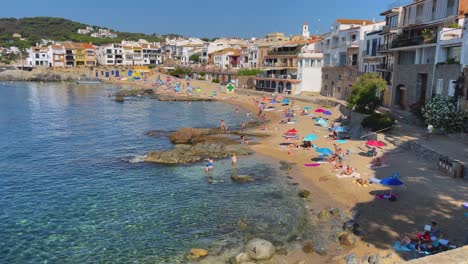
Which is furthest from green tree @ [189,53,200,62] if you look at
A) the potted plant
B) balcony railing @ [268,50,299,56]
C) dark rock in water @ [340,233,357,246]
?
dark rock in water @ [340,233,357,246]

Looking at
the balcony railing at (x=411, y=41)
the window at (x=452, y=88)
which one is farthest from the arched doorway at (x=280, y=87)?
the window at (x=452, y=88)

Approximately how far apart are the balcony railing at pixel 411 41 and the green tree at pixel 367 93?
13.5ft

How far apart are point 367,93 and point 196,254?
32087mm

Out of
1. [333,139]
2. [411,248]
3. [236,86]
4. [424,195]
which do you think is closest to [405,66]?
[333,139]

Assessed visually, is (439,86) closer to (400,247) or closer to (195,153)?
(195,153)

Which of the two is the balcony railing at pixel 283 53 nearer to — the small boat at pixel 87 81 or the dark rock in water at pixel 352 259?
the dark rock in water at pixel 352 259

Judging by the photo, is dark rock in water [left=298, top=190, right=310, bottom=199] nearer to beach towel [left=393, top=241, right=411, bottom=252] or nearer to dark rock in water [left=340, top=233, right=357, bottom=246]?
dark rock in water [left=340, top=233, right=357, bottom=246]

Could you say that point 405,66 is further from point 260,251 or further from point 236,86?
point 236,86

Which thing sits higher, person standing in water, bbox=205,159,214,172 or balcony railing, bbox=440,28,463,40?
balcony railing, bbox=440,28,463,40

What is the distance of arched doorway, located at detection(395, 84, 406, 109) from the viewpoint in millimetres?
44406

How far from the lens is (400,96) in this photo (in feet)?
151

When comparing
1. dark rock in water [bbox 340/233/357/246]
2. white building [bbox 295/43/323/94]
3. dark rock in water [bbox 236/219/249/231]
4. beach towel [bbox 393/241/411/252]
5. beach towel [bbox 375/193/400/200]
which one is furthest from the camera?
white building [bbox 295/43/323/94]

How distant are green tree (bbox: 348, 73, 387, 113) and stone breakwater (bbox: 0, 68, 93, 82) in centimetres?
12766

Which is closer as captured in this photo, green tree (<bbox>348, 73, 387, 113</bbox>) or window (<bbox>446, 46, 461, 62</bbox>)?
window (<bbox>446, 46, 461, 62</bbox>)
